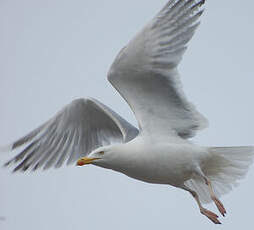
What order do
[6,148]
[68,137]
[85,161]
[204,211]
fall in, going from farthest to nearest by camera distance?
[68,137]
[6,148]
[204,211]
[85,161]

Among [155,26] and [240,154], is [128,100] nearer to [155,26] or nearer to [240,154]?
[155,26]

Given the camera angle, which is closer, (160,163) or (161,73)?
(160,163)

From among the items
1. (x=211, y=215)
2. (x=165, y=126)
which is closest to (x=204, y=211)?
(x=211, y=215)

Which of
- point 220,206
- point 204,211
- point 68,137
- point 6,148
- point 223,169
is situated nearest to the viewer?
point 220,206

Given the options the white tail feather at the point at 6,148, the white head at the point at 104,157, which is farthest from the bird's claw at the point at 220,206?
the white tail feather at the point at 6,148

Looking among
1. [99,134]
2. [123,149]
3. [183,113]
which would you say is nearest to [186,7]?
[183,113]

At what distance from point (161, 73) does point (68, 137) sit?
1319mm

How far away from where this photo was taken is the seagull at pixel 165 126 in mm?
4844

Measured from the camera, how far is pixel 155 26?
4.95m

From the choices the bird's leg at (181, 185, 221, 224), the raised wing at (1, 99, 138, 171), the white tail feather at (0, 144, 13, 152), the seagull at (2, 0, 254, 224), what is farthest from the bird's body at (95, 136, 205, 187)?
the white tail feather at (0, 144, 13, 152)

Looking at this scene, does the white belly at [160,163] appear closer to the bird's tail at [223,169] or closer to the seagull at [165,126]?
the seagull at [165,126]

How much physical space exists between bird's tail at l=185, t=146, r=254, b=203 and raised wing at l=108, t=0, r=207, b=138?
28 cm

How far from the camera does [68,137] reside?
593cm

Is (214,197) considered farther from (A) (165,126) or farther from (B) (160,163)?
(A) (165,126)
